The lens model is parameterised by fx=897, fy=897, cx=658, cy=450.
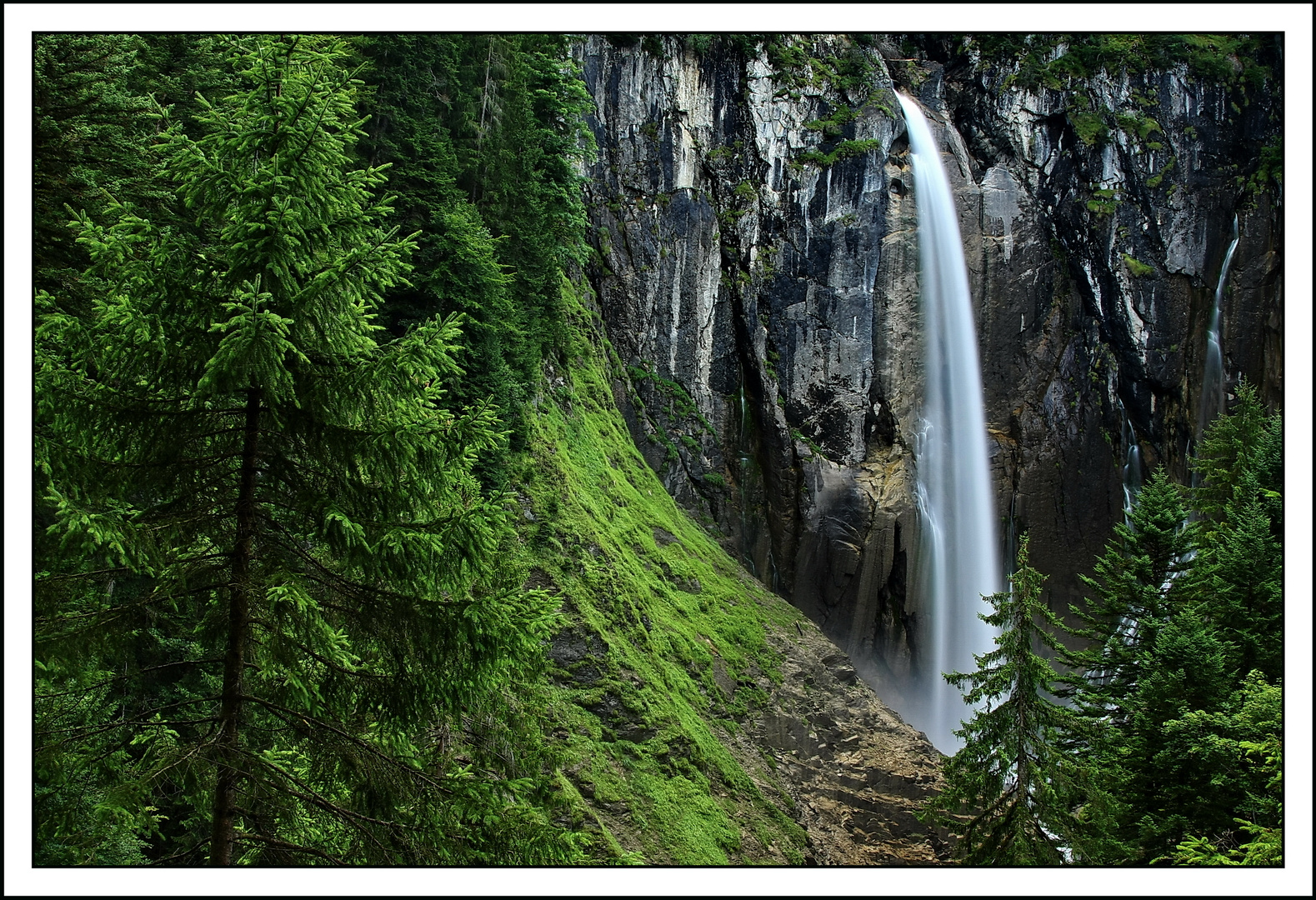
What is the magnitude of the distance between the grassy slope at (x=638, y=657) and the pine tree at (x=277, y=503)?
19.9 ft

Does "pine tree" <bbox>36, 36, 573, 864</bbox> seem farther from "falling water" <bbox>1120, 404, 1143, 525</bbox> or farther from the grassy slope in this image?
"falling water" <bbox>1120, 404, 1143, 525</bbox>

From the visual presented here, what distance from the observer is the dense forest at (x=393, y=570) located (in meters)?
5.09

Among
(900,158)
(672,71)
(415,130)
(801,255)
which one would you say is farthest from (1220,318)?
(415,130)

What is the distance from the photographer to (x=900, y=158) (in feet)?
116

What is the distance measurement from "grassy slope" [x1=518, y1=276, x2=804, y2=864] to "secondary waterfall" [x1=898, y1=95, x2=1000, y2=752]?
7846 millimetres

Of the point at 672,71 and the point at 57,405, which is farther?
the point at 672,71

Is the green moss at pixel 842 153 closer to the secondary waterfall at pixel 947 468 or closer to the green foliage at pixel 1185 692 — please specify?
the secondary waterfall at pixel 947 468

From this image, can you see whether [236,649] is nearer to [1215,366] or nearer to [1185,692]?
[1185,692]

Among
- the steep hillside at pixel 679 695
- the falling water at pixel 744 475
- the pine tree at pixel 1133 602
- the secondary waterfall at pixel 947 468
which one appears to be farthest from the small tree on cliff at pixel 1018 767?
the falling water at pixel 744 475

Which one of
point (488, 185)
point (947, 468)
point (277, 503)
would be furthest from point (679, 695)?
point (947, 468)

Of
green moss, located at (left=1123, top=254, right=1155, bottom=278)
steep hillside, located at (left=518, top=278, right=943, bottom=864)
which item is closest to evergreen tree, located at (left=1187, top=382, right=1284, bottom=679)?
steep hillside, located at (left=518, top=278, right=943, bottom=864)

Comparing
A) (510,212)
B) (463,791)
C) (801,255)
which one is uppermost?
(801,255)

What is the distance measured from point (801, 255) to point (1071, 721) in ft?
81.5

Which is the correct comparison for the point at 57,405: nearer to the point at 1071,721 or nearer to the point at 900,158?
the point at 1071,721
